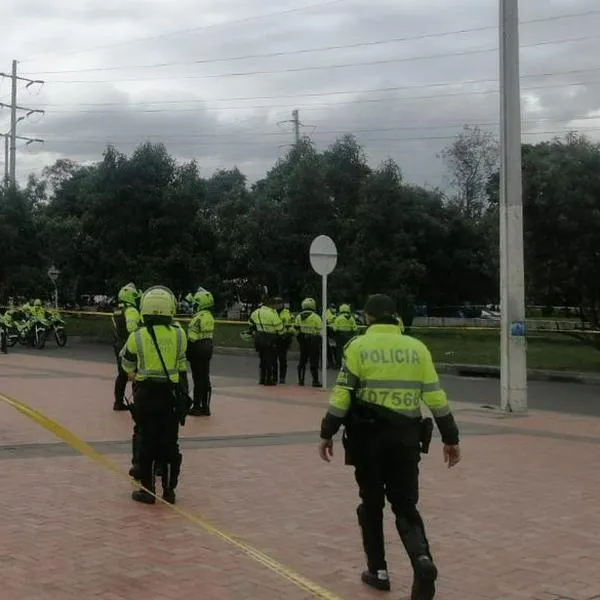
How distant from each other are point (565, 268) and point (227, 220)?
1674 cm

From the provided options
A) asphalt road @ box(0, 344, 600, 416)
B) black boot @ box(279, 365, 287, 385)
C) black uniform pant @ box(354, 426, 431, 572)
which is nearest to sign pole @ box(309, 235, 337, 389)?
black boot @ box(279, 365, 287, 385)

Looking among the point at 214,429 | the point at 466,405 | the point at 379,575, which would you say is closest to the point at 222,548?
the point at 379,575

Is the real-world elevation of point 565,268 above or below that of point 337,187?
below

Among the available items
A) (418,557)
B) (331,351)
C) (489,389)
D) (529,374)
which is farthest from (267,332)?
(418,557)

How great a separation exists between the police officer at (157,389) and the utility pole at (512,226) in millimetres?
7739

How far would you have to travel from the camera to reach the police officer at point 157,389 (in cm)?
727

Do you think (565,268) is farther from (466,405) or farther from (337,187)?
(337,187)

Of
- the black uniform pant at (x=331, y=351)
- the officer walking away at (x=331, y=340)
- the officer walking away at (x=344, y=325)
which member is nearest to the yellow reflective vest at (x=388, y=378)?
the officer walking away at (x=344, y=325)

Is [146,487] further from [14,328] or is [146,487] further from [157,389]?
[14,328]

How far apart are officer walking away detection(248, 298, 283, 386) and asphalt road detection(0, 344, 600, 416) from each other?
125 centimetres

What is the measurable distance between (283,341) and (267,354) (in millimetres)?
707

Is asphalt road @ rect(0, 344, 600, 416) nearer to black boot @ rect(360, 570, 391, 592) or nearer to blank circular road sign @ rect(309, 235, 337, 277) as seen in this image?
blank circular road sign @ rect(309, 235, 337, 277)

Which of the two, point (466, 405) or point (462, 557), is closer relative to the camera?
point (462, 557)

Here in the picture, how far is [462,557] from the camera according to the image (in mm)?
5820
